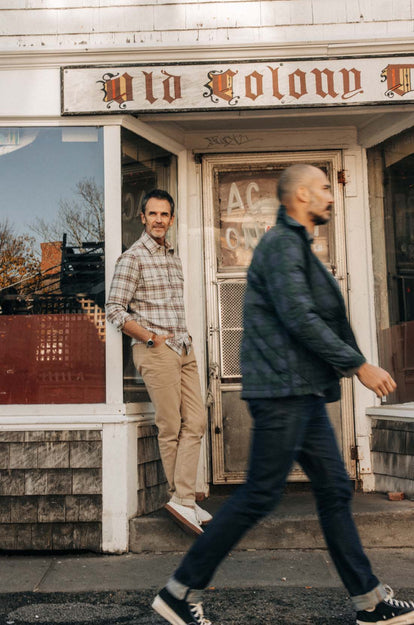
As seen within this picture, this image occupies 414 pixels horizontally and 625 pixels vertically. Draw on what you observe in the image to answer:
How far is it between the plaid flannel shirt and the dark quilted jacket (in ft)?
5.39

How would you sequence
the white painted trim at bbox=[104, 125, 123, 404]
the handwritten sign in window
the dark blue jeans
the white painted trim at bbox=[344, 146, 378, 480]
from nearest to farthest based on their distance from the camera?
the dark blue jeans
the white painted trim at bbox=[104, 125, 123, 404]
the white painted trim at bbox=[344, 146, 378, 480]
the handwritten sign in window

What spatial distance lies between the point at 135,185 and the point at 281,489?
2804 millimetres

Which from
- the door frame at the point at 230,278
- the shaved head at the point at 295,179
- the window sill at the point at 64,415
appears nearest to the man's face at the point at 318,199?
the shaved head at the point at 295,179

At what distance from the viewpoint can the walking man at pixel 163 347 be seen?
181 inches

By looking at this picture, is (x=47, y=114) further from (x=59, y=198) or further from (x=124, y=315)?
(x=124, y=315)

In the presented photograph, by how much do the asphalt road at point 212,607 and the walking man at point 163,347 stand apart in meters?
0.82

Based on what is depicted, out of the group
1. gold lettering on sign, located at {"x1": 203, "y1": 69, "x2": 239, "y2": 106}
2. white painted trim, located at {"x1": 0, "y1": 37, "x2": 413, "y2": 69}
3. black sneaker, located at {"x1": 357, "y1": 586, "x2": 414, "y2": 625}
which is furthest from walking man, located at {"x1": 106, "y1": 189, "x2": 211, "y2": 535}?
black sneaker, located at {"x1": 357, "y1": 586, "x2": 414, "y2": 625}

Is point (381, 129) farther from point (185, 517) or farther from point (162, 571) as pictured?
point (162, 571)

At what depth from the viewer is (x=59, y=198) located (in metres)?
5.02

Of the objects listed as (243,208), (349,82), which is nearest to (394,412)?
(243,208)

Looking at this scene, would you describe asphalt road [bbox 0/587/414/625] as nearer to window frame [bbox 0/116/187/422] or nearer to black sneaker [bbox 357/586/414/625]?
black sneaker [bbox 357/586/414/625]

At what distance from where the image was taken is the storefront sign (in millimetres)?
4852

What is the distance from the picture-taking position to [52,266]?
4922 mm

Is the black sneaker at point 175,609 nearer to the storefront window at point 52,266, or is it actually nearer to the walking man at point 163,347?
the walking man at point 163,347
